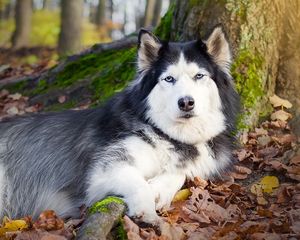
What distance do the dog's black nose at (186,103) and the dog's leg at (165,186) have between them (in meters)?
0.62

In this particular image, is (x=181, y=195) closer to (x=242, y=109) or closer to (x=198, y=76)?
(x=198, y=76)

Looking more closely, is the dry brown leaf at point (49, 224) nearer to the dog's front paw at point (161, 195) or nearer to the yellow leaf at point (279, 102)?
the dog's front paw at point (161, 195)

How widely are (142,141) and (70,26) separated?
439 inches

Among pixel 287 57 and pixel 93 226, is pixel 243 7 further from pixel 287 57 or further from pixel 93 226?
pixel 93 226

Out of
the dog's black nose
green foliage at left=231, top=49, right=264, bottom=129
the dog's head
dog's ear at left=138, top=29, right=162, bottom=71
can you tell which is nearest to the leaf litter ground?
green foliage at left=231, top=49, right=264, bottom=129

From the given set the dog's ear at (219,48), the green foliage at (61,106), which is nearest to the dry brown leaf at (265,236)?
the dog's ear at (219,48)

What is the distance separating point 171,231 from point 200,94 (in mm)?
1278

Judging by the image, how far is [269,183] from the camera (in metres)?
4.34

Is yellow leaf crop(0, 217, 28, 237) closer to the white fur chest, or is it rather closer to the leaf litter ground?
the leaf litter ground

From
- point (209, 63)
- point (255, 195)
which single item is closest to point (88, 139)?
point (209, 63)

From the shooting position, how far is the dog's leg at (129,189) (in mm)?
3562

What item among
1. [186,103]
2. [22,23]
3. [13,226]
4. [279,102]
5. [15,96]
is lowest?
[22,23]

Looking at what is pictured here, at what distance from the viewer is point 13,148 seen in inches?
191

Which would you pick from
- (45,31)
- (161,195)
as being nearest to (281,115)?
(161,195)
